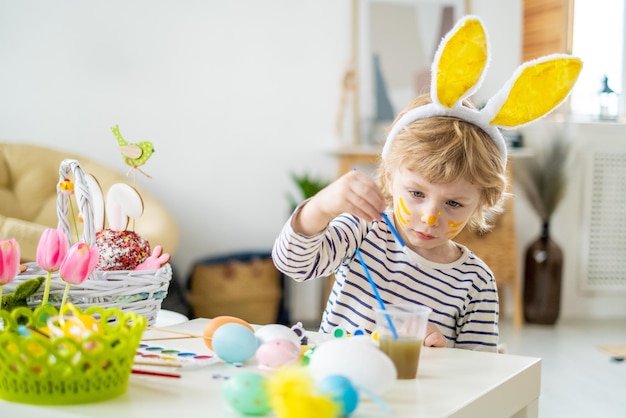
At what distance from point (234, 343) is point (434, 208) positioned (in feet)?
1.68

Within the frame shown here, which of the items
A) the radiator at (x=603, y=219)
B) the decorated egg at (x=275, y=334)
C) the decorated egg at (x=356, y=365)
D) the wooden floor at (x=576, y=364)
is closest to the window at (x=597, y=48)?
the radiator at (x=603, y=219)

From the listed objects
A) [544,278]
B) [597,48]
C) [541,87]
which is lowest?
[544,278]

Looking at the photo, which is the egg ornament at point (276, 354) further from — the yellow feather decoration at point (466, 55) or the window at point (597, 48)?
the window at point (597, 48)

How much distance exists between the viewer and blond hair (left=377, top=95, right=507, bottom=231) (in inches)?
53.2

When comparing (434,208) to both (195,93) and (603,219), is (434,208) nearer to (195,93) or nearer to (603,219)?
(195,93)

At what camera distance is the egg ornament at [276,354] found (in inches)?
37.7

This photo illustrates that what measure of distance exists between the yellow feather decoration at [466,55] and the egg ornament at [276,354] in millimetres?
533

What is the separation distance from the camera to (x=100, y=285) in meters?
1.18

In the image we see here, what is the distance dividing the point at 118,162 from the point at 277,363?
9.84 feet

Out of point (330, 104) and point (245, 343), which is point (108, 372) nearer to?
point (245, 343)

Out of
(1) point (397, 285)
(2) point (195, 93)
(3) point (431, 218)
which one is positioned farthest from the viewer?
(2) point (195, 93)

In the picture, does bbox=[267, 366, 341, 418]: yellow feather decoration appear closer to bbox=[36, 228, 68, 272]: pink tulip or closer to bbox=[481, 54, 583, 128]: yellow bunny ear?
bbox=[36, 228, 68, 272]: pink tulip

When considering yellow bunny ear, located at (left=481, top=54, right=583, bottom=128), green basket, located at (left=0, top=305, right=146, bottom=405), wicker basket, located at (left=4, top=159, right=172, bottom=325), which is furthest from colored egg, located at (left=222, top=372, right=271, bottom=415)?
yellow bunny ear, located at (left=481, top=54, right=583, bottom=128)

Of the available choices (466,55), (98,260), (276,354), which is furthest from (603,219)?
(276,354)
